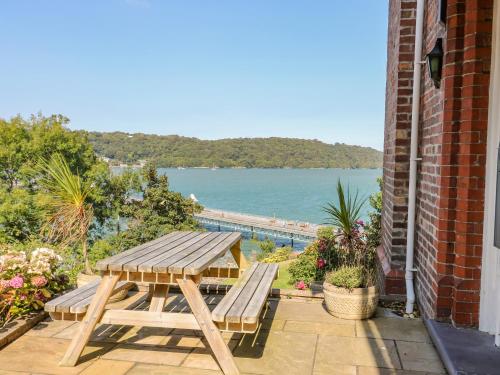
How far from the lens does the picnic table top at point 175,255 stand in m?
2.67

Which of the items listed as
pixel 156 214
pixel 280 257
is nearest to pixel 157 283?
pixel 280 257

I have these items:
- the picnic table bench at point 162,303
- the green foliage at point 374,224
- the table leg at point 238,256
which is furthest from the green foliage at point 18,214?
the picnic table bench at point 162,303

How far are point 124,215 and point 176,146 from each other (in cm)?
2212

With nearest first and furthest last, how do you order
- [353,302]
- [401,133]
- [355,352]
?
[355,352] → [353,302] → [401,133]

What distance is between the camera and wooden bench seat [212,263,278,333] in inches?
100

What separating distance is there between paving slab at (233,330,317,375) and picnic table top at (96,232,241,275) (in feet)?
2.28

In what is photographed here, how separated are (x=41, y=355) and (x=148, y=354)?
0.73 m

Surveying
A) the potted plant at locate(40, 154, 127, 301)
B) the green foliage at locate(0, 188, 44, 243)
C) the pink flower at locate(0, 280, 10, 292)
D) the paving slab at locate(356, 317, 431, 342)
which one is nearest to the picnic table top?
the pink flower at locate(0, 280, 10, 292)

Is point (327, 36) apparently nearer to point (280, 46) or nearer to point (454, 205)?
point (280, 46)

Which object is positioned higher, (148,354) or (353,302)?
(353,302)

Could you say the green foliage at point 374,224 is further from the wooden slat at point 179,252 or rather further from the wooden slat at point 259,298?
the wooden slat at point 179,252

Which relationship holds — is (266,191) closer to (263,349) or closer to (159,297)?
(159,297)

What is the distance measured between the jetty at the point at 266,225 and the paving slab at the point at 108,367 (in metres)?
33.4

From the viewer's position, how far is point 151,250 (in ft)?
10.9
